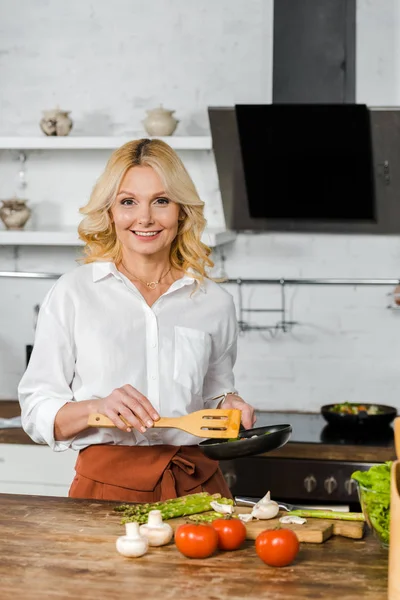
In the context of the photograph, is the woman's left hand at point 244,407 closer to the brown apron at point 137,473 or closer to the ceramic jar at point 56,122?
the brown apron at point 137,473

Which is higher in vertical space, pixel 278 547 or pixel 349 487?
pixel 278 547

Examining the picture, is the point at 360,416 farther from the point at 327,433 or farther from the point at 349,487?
the point at 349,487

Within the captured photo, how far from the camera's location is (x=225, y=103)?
172 inches

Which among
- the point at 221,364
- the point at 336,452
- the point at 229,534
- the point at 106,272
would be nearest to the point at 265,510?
the point at 229,534

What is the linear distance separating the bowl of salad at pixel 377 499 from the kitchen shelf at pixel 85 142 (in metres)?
2.52

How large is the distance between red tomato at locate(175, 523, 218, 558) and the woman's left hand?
0.55 metres

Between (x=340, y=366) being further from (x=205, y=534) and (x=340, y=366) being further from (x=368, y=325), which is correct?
(x=205, y=534)

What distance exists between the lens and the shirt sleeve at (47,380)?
2311 millimetres

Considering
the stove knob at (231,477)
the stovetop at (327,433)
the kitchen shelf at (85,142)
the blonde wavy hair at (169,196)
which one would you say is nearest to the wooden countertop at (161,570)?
the blonde wavy hair at (169,196)

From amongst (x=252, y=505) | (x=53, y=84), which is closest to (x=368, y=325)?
(x=53, y=84)

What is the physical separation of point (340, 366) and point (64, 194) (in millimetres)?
1625

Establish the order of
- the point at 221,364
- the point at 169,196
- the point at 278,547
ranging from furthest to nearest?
the point at 221,364, the point at 169,196, the point at 278,547

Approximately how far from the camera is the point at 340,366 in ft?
14.3

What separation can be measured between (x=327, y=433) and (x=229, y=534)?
6.90 feet
